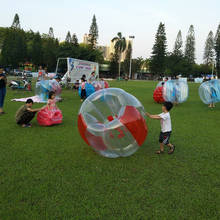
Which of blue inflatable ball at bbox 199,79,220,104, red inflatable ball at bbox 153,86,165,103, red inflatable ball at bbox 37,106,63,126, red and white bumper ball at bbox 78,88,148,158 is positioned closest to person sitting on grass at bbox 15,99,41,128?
red inflatable ball at bbox 37,106,63,126

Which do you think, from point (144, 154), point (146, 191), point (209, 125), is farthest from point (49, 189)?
point (209, 125)

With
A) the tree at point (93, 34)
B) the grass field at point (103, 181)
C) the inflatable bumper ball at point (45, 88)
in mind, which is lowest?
the grass field at point (103, 181)

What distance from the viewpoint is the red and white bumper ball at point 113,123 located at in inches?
149

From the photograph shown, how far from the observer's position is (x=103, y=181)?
129 inches

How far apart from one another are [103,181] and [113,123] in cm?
101

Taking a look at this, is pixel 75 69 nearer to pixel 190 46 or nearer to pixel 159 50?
pixel 159 50

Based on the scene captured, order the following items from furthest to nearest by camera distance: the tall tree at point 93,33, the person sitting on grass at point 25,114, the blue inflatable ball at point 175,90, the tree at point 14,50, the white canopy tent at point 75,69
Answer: the tall tree at point 93,33 → the tree at point 14,50 → the white canopy tent at point 75,69 → the blue inflatable ball at point 175,90 → the person sitting on grass at point 25,114

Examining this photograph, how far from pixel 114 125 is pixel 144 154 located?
1100 mm

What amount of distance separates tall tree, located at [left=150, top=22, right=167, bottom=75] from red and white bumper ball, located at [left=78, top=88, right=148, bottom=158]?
200 ft

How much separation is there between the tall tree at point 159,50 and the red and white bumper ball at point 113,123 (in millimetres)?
60939

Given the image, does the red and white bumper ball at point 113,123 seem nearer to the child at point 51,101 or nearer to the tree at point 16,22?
the child at point 51,101

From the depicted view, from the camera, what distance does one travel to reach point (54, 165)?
382 centimetres

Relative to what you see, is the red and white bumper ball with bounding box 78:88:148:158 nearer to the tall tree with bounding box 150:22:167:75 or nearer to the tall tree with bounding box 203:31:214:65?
the tall tree with bounding box 150:22:167:75

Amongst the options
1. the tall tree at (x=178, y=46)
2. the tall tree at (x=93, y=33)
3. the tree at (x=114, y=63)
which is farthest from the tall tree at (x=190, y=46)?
the tall tree at (x=93, y=33)
